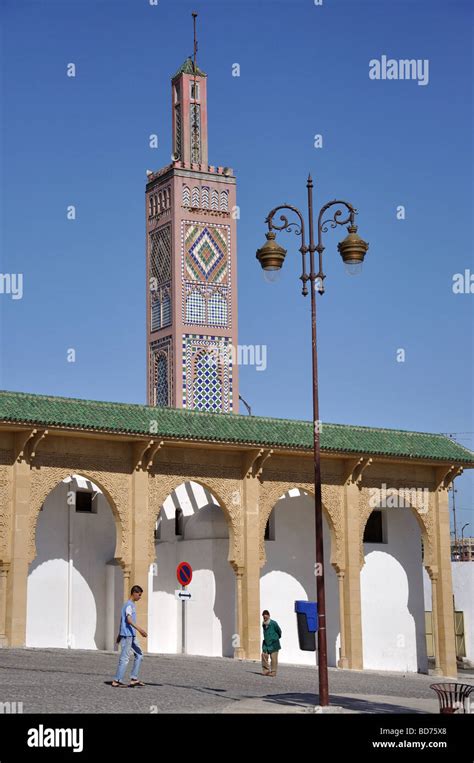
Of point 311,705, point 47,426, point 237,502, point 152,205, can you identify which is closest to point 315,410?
point 311,705

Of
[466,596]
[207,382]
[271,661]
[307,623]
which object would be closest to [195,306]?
[207,382]

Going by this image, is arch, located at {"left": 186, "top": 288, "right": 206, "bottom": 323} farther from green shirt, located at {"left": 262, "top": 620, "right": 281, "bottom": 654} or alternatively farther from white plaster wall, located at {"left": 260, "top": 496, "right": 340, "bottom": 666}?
green shirt, located at {"left": 262, "top": 620, "right": 281, "bottom": 654}

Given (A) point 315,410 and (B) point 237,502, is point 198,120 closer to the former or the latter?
(B) point 237,502

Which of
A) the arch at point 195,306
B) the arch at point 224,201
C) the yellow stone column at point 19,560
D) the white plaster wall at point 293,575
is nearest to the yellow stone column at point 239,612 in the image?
the white plaster wall at point 293,575

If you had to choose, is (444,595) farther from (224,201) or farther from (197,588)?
(224,201)

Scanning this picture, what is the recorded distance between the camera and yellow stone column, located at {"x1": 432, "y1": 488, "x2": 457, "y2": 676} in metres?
30.6

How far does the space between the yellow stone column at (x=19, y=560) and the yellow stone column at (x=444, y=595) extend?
1129cm

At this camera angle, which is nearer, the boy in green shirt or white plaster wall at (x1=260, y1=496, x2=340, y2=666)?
the boy in green shirt

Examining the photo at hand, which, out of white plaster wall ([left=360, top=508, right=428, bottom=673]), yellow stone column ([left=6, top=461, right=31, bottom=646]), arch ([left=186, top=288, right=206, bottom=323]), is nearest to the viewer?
yellow stone column ([left=6, top=461, right=31, bottom=646])

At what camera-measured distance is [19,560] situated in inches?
946

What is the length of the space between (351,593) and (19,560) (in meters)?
8.42

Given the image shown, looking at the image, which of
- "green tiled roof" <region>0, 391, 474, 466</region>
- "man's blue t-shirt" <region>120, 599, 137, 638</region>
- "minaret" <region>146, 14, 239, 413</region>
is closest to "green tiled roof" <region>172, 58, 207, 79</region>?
"minaret" <region>146, 14, 239, 413</region>

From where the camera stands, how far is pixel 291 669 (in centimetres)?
2452

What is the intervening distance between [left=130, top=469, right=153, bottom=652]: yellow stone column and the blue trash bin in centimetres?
325
